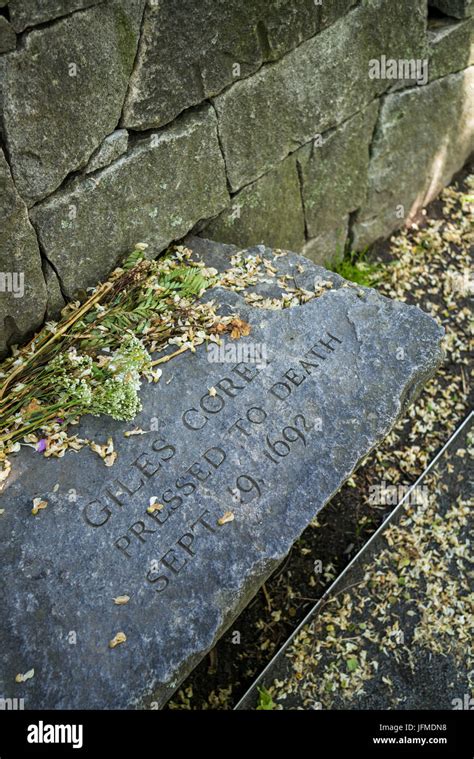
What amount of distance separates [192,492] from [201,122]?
151 centimetres

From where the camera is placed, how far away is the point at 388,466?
12.2ft

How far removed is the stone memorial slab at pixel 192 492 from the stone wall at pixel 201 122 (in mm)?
512

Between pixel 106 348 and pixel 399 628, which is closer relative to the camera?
pixel 106 348

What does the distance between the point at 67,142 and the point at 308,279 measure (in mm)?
1089

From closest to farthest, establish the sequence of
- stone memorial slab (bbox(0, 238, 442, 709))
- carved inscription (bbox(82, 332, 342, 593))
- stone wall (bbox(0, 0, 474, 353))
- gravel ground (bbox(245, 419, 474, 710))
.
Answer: stone memorial slab (bbox(0, 238, 442, 709))
carved inscription (bbox(82, 332, 342, 593))
stone wall (bbox(0, 0, 474, 353))
gravel ground (bbox(245, 419, 474, 710))

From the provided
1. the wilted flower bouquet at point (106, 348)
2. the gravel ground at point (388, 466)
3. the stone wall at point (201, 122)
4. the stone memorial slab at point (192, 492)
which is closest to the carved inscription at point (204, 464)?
the stone memorial slab at point (192, 492)

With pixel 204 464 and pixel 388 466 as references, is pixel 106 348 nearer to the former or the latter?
pixel 204 464

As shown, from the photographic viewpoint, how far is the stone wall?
8.38ft

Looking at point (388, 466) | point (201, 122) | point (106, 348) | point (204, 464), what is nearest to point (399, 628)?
point (388, 466)

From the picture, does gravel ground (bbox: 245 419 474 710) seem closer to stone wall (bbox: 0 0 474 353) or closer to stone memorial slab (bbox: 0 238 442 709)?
stone memorial slab (bbox: 0 238 442 709)

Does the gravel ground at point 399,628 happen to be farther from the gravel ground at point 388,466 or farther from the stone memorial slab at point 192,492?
the stone memorial slab at point 192,492

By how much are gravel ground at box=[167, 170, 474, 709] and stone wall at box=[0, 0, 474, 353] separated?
44 centimetres

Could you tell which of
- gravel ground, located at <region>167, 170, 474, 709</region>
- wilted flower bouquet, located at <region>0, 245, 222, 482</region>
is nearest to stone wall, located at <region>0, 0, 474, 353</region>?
wilted flower bouquet, located at <region>0, 245, 222, 482</region>

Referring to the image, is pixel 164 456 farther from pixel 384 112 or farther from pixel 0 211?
pixel 384 112
